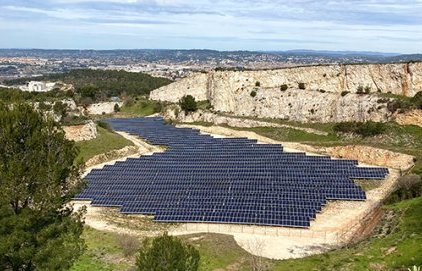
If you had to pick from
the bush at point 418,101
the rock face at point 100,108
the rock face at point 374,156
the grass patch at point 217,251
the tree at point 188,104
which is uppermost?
the bush at point 418,101

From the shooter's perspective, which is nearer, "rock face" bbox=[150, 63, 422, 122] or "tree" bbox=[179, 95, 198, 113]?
"rock face" bbox=[150, 63, 422, 122]

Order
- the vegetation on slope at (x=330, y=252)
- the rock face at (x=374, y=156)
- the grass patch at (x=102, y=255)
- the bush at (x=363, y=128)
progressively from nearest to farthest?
the vegetation on slope at (x=330, y=252), the grass patch at (x=102, y=255), the rock face at (x=374, y=156), the bush at (x=363, y=128)

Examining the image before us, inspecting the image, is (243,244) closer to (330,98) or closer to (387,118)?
(387,118)

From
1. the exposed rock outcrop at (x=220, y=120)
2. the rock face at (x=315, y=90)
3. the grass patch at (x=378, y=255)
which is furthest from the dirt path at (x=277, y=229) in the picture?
the rock face at (x=315, y=90)

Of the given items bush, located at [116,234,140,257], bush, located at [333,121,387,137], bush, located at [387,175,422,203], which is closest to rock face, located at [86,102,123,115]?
bush, located at [333,121,387,137]

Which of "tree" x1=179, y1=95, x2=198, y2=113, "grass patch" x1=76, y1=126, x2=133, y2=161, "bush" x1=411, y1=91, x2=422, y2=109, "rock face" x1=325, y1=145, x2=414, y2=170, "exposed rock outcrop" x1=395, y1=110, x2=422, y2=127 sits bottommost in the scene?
"grass patch" x1=76, y1=126, x2=133, y2=161

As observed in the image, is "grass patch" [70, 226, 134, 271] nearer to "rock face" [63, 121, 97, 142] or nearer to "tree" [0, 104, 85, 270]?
"tree" [0, 104, 85, 270]

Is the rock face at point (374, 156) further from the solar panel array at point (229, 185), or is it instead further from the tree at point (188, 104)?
the tree at point (188, 104)
